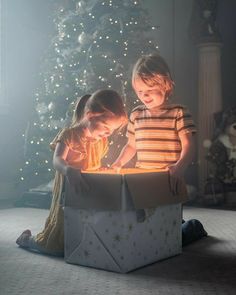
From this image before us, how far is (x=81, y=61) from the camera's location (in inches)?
154

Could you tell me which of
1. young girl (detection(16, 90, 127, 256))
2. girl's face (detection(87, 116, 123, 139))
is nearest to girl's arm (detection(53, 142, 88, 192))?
young girl (detection(16, 90, 127, 256))

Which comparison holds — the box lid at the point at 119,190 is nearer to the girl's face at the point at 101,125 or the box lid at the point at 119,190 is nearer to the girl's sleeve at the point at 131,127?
the girl's face at the point at 101,125

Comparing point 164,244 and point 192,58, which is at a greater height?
point 192,58

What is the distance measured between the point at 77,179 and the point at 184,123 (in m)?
→ 0.48

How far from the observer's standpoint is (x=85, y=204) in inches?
69.6

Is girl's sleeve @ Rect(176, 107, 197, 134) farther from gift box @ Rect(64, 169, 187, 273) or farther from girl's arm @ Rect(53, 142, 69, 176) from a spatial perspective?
girl's arm @ Rect(53, 142, 69, 176)

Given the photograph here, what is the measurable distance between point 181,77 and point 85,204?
320cm

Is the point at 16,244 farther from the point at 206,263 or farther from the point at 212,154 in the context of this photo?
the point at 212,154

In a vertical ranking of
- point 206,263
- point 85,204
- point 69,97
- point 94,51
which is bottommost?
point 206,263

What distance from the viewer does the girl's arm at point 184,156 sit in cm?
185

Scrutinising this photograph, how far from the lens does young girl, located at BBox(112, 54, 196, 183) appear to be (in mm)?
1924

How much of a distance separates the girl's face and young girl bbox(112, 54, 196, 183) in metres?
0.19

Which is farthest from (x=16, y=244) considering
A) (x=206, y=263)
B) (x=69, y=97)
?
(x=69, y=97)

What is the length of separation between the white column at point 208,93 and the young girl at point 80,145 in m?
2.44
